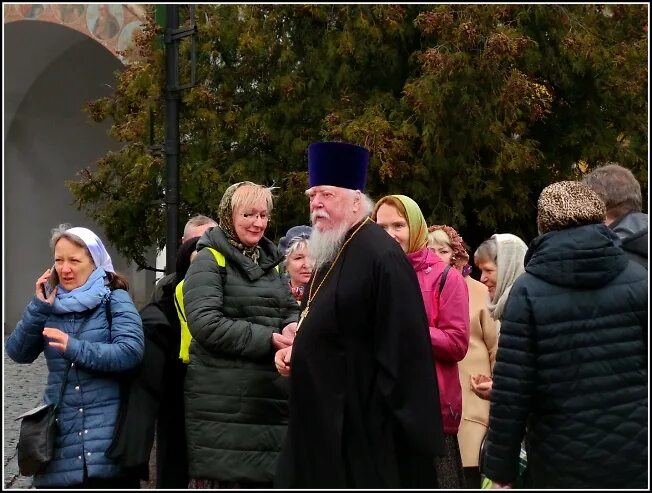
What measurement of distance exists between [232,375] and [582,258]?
2013mm

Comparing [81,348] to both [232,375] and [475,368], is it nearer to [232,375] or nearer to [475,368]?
[232,375]

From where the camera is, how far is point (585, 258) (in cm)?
414

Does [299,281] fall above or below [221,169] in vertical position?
below

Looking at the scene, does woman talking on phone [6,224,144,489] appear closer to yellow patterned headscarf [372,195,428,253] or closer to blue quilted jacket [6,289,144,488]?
blue quilted jacket [6,289,144,488]

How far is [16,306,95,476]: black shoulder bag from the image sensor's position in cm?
514

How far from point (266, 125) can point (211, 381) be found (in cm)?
628

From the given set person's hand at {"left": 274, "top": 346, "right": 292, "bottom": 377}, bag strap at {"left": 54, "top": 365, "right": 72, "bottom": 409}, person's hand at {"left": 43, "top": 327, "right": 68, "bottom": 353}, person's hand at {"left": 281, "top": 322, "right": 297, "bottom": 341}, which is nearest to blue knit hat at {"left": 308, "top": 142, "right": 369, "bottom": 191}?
person's hand at {"left": 274, "top": 346, "right": 292, "bottom": 377}

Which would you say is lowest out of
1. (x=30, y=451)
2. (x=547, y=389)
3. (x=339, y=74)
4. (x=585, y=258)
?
(x=30, y=451)

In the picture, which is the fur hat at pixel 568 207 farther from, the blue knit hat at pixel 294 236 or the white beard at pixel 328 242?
the blue knit hat at pixel 294 236

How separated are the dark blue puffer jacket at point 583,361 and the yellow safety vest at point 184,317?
73.4 inches

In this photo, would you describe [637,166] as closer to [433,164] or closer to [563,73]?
[563,73]

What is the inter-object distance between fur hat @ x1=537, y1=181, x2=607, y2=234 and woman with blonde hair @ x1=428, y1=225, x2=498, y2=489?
1892 mm

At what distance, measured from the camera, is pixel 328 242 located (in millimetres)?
4605

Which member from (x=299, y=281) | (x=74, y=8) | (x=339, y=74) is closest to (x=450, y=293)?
(x=299, y=281)
